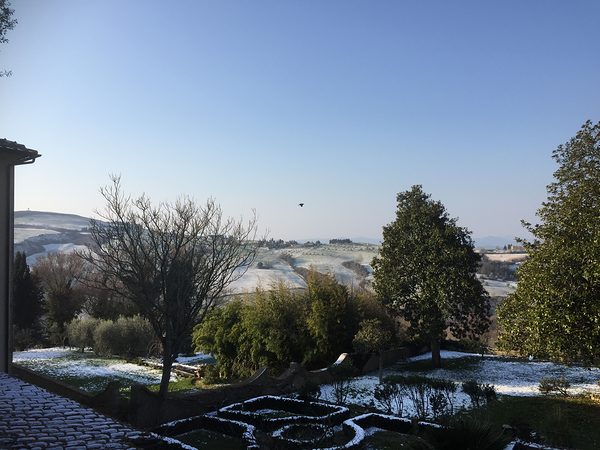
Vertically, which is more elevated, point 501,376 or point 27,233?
point 27,233

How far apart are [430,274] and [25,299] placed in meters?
36.7

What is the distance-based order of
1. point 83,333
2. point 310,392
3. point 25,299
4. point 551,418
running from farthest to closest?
point 25,299
point 83,333
point 310,392
point 551,418

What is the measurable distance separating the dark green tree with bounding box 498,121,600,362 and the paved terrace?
12.1m

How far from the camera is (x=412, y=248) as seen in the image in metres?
22.8

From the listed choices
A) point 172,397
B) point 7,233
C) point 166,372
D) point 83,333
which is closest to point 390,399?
point 172,397

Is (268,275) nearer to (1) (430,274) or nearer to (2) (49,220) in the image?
(1) (430,274)

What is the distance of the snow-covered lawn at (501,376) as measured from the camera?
16.8 metres

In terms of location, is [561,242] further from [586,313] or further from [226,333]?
[226,333]

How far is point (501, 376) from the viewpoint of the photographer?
1948 centimetres

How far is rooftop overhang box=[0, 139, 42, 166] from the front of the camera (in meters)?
12.7

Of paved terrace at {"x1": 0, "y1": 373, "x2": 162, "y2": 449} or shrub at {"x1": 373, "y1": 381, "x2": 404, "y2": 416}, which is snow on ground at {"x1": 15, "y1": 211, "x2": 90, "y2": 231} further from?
paved terrace at {"x1": 0, "y1": 373, "x2": 162, "y2": 449}

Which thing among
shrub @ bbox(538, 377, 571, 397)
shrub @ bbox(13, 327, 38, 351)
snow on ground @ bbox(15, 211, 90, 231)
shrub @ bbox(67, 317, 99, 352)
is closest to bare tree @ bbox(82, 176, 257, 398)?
shrub @ bbox(538, 377, 571, 397)

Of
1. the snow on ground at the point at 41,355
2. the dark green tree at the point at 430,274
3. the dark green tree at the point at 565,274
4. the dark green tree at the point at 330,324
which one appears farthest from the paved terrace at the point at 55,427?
the snow on ground at the point at 41,355

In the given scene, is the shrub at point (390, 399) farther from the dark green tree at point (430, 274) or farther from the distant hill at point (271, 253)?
the distant hill at point (271, 253)
